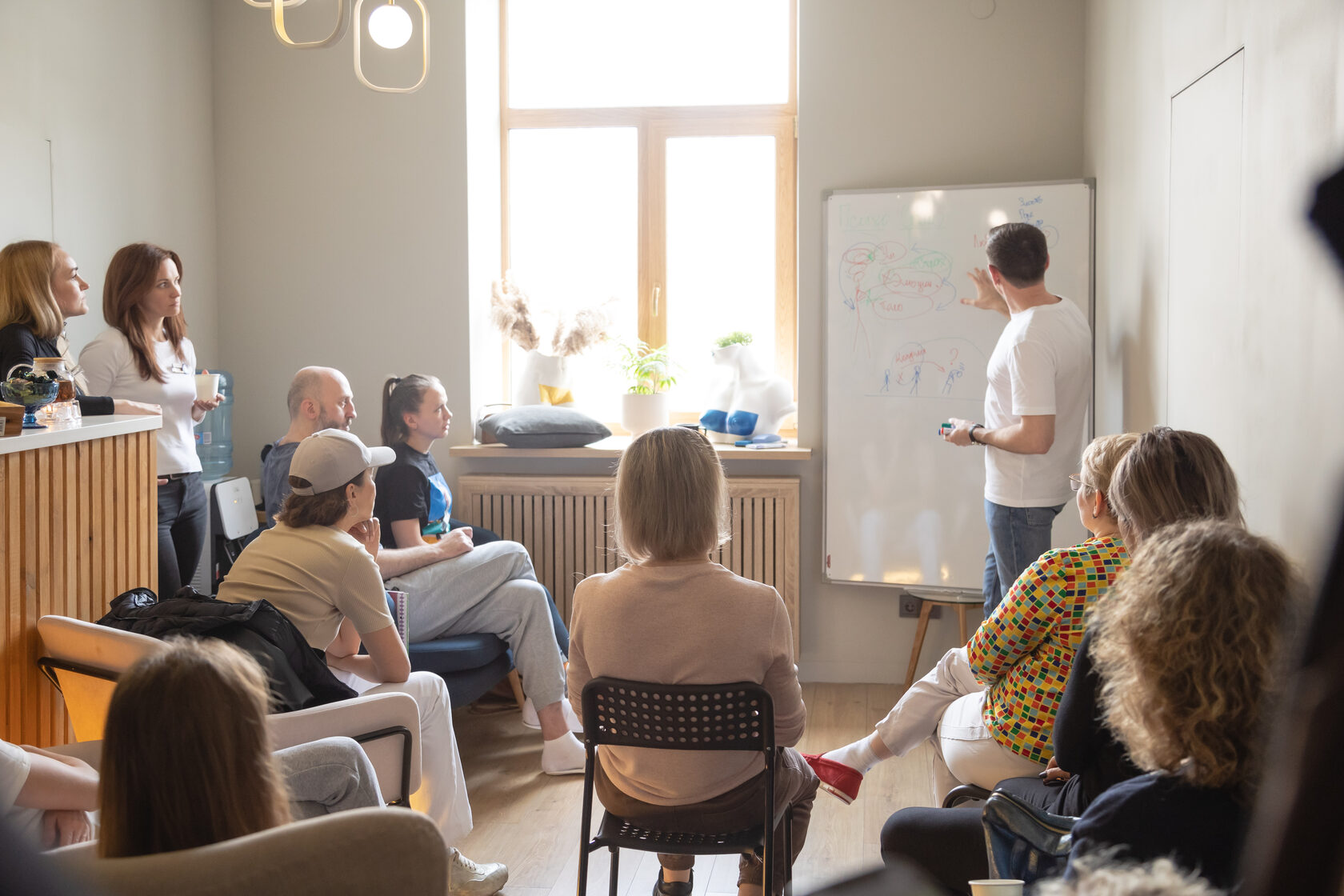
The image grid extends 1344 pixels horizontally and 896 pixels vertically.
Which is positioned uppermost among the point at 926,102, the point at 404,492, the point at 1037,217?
the point at 926,102

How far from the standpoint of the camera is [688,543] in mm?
1773

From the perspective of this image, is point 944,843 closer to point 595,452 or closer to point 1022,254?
point 1022,254

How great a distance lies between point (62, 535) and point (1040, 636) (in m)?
1.87

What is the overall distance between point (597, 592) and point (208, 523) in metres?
2.15

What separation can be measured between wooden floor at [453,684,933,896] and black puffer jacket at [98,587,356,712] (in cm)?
79

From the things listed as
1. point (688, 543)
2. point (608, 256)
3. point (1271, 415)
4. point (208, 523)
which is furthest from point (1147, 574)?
point (608, 256)

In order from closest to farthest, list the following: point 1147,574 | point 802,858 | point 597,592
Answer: point 1147,574 → point 597,592 → point 802,858

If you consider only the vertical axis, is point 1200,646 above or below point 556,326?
below

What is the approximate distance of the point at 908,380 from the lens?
3777 millimetres

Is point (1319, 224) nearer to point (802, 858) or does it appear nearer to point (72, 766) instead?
point (72, 766)

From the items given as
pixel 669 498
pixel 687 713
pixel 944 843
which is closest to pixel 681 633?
pixel 687 713

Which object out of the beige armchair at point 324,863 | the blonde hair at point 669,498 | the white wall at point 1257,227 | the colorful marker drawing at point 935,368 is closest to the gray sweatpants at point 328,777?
the blonde hair at point 669,498

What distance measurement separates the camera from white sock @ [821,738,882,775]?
2326mm

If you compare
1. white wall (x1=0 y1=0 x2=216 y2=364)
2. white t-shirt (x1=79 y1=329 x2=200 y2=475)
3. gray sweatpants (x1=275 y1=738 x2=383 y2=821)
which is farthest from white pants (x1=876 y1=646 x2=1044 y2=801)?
white wall (x1=0 y1=0 x2=216 y2=364)
